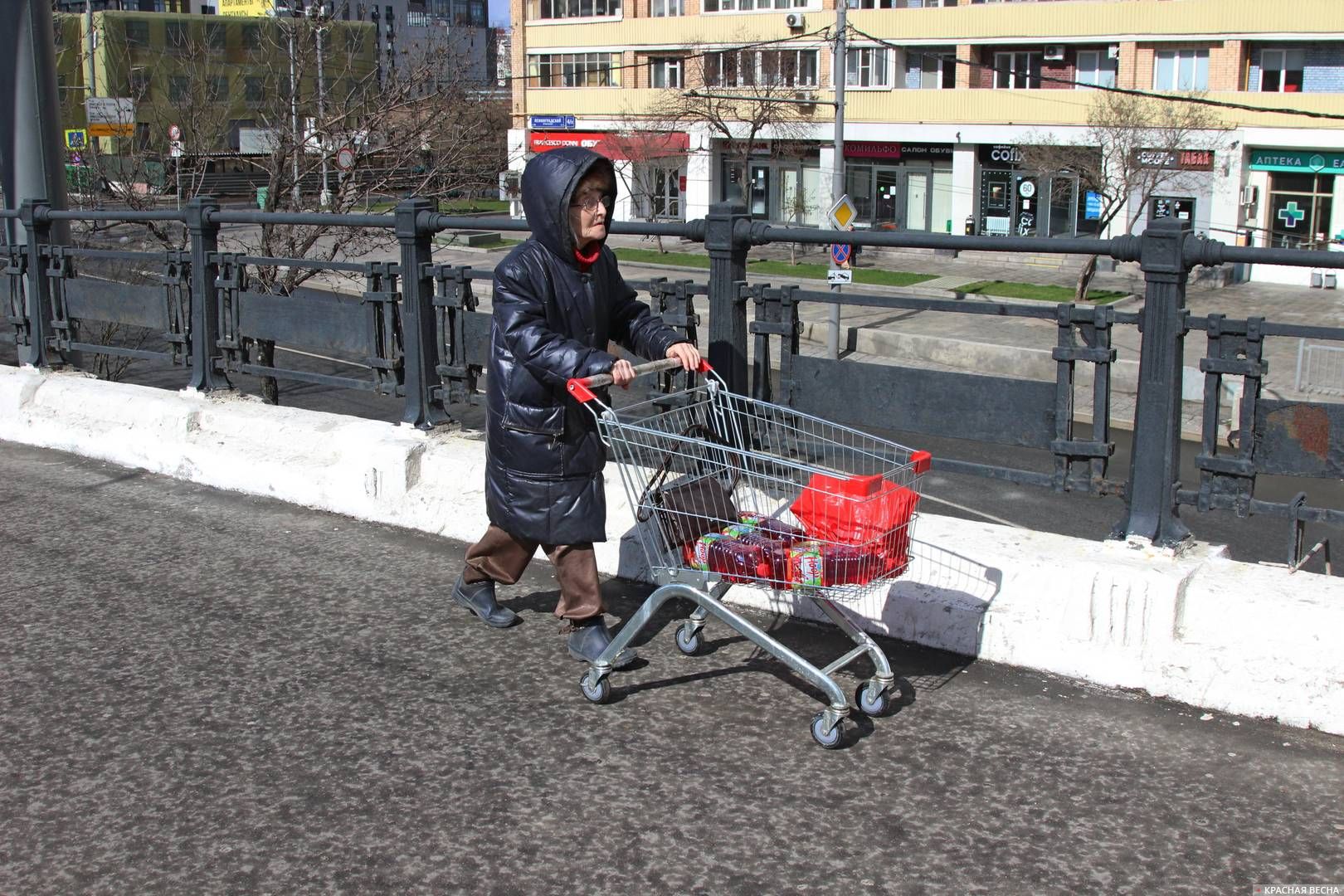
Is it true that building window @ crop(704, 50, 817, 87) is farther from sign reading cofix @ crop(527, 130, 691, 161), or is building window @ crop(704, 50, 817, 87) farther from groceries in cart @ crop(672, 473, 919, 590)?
groceries in cart @ crop(672, 473, 919, 590)

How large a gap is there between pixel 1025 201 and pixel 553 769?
48.8 meters

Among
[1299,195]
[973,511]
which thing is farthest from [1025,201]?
[973,511]

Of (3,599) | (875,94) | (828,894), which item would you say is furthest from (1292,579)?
(875,94)

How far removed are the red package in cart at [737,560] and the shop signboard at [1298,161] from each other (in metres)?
44.1

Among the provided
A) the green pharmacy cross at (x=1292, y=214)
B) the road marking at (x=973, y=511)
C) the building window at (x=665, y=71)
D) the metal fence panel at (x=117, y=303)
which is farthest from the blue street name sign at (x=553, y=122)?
the metal fence panel at (x=117, y=303)

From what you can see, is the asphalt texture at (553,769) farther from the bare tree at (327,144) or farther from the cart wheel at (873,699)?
the bare tree at (327,144)

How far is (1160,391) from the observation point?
5039 millimetres

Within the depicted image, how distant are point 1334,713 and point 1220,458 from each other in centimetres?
97

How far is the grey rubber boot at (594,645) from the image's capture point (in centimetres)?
501

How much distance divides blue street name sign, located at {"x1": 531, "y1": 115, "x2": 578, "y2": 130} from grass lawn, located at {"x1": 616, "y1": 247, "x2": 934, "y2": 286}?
1566 centimetres

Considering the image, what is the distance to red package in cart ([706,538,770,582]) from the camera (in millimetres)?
4531

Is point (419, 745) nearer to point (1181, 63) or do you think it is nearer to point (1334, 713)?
point (1334, 713)

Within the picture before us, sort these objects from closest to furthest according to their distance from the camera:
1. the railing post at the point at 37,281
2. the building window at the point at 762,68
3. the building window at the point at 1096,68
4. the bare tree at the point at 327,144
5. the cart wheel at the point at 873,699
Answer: the cart wheel at the point at 873,699, the railing post at the point at 37,281, the bare tree at the point at 327,144, the building window at the point at 1096,68, the building window at the point at 762,68

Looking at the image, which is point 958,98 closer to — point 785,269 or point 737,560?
point 785,269
